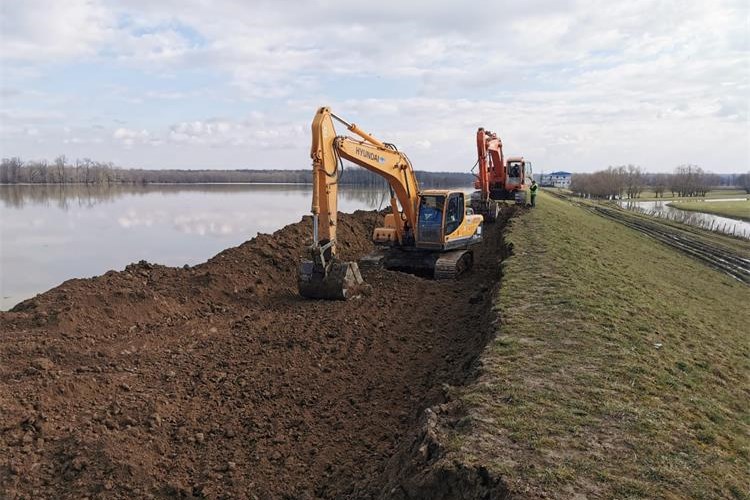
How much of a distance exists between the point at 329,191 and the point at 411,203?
139 inches

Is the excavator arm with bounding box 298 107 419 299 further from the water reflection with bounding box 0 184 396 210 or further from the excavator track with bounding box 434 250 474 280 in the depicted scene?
the water reflection with bounding box 0 184 396 210

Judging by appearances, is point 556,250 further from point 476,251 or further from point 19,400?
point 19,400

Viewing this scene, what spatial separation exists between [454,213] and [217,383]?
9.01 meters

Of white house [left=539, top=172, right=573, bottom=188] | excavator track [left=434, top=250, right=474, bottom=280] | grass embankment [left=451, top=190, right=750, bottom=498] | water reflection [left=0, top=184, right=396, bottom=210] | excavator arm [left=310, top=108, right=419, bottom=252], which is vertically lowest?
grass embankment [left=451, top=190, right=750, bottom=498]

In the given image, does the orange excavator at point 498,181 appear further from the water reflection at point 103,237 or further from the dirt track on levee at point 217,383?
the dirt track on levee at point 217,383

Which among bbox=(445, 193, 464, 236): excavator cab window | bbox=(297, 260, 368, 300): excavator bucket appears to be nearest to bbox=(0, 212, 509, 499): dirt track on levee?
bbox=(297, 260, 368, 300): excavator bucket

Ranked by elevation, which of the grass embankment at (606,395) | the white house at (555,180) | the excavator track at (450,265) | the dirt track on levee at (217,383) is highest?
the white house at (555,180)

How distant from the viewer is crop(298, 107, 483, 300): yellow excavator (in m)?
11.4

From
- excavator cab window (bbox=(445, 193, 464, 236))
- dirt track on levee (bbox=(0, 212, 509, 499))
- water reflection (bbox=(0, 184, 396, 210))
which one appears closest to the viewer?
dirt track on levee (bbox=(0, 212, 509, 499))

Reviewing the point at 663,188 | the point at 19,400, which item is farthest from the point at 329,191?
the point at 663,188

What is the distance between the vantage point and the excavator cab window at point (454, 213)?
47.4 ft

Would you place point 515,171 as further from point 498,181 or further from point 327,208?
point 327,208

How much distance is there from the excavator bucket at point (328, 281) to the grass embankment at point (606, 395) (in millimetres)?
3293

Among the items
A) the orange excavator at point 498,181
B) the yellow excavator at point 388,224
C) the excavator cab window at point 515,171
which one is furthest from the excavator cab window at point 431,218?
the excavator cab window at point 515,171
